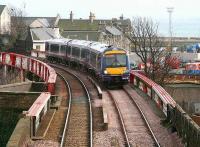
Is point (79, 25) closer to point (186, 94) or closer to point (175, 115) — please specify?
point (186, 94)

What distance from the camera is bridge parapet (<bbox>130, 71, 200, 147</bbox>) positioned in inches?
666

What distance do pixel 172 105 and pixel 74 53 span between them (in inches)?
877

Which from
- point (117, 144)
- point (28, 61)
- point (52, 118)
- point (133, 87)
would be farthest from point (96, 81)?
point (117, 144)

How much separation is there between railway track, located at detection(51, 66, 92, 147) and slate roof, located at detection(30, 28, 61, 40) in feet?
184

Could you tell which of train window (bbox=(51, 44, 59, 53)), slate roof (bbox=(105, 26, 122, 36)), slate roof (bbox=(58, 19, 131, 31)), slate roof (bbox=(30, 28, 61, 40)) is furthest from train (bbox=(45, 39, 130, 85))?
slate roof (bbox=(105, 26, 122, 36))

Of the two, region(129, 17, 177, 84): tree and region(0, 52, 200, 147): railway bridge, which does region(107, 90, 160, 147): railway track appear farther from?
region(129, 17, 177, 84): tree

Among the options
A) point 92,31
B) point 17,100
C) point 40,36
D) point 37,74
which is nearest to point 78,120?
point 17,100

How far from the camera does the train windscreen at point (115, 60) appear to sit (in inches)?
1219

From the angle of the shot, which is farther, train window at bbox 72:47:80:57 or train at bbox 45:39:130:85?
train window at bbox 72:47:80:57

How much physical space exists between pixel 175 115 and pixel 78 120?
4.41 metres

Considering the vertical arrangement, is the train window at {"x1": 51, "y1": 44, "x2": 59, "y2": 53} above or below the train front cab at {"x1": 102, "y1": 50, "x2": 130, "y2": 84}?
above

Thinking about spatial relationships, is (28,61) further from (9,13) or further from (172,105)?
(9,13)

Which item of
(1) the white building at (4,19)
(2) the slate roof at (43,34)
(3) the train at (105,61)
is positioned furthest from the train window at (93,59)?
(1) the white building at (4,19)

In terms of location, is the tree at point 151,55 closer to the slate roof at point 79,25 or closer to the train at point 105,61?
the train at point 105,61
